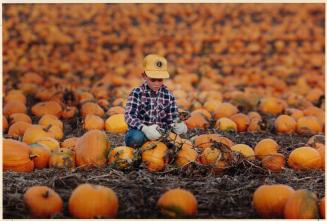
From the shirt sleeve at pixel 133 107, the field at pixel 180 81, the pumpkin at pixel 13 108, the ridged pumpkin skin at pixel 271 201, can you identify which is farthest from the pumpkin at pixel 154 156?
the pumpkin at pixel 13 108

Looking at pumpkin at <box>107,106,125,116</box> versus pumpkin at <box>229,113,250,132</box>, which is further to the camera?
pumpkin at <box>107,106,125,116</box>

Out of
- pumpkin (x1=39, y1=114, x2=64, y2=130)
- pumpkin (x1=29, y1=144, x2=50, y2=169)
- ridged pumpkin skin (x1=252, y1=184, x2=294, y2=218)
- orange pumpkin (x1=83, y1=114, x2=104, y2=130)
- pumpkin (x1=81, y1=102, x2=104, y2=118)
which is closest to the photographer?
ridged pumpkin skin (x1=252, y1=184, x2=294, y2=218)

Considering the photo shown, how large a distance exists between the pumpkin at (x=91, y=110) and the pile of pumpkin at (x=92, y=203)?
11.5ft

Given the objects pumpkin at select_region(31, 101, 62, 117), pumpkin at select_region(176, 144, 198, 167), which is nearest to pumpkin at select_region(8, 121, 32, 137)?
pumpkin at select_region(31, 101, 62, 117)

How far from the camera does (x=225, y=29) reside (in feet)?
47.0

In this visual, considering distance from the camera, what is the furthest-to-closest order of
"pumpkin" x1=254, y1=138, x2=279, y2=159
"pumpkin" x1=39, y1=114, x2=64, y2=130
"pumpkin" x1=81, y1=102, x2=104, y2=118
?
"pumpkin" x1=81, y1=102, x2=104, y2=118, "pumpkin" x1=39, y1=114, x2=64, y2=130, "pumpkin" x1=254, y1=138, x2=279, y2=159

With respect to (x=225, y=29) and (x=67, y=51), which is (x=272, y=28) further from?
(x=67, y=51)

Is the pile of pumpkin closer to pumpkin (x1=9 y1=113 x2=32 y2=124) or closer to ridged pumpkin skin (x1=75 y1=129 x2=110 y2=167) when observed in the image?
ridged pumpkin skin (x1=75 y1=129 x2=110 y2=167)

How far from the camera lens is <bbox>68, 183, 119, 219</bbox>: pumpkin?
3.86 meters

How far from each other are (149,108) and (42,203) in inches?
72.7

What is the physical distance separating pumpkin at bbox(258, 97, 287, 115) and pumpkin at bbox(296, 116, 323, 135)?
1015mm

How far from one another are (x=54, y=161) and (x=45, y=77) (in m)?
5.35

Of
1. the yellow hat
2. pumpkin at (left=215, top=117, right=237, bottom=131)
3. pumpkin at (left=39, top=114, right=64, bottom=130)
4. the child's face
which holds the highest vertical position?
the yellow hat

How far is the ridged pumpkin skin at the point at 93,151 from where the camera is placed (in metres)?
4.95
